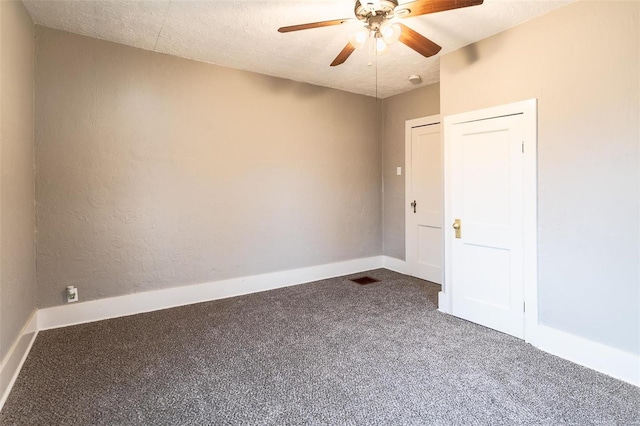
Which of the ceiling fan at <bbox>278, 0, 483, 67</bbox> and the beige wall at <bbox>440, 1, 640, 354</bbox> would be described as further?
the beige wall at <bbox>440, 1, 640, 354</bbox>

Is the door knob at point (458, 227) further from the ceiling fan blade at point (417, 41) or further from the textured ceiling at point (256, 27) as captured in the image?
the textured ceiling at point (256, 27)

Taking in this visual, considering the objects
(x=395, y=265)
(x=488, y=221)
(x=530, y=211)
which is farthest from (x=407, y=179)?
(x=530, y=211)

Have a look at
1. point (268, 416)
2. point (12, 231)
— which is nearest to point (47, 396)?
point (12, 231)

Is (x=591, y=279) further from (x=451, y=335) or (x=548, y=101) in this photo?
(x=548, y=101)

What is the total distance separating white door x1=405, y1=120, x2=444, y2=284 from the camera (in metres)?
4.33

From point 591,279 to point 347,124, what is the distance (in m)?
3.38

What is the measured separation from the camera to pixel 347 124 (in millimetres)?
4770

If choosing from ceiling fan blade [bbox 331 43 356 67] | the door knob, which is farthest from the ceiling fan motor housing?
the door knob

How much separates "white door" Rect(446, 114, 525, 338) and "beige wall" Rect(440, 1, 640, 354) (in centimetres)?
19

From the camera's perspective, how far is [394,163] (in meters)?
4.92

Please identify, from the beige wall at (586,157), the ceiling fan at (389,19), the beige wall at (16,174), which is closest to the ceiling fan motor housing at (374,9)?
the ceiling fan at (389,19)

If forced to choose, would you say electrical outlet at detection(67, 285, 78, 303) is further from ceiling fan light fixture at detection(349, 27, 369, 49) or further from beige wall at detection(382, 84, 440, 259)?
beige wall at detection(382, 84, 440, 259)

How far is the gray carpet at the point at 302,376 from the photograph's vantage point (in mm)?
1775

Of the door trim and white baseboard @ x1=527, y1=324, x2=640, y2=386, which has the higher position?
the door trim
